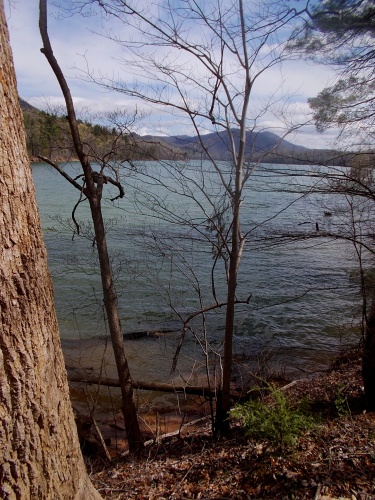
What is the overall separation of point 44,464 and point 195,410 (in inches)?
232

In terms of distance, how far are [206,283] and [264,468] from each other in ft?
34.6

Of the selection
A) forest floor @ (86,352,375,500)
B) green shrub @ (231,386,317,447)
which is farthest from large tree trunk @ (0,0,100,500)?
green shrub @ (231,386,317,447)

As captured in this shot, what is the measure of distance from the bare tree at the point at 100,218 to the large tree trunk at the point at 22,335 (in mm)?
2896

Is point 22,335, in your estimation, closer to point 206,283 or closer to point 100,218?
point 100,218

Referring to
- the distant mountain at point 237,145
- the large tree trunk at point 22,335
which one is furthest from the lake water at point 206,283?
the large tree trunk at point 22,335

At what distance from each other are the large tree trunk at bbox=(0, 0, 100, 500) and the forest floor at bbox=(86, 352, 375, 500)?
1.76m

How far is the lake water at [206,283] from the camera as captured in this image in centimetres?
611

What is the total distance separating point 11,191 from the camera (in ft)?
5.82

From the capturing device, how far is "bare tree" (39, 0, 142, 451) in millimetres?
4551

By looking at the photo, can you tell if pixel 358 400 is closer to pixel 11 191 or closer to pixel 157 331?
pixel 11 191

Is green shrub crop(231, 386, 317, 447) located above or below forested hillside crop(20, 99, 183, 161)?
below

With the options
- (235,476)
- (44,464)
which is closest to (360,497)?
(235,476)

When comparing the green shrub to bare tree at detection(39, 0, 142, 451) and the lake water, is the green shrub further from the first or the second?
the lake water

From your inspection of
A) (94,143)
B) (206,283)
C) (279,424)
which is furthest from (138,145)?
(206,283)
